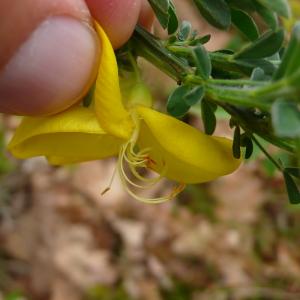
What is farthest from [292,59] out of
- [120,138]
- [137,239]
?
[137,239]

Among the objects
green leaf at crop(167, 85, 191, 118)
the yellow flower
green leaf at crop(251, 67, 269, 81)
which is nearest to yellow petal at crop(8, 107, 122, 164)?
the yellow flower

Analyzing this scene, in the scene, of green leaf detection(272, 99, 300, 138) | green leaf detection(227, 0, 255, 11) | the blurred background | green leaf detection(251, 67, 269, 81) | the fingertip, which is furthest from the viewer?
the blurred background

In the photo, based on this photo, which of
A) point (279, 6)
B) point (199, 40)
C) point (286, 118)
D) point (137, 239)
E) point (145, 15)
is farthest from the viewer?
point (137, 239)

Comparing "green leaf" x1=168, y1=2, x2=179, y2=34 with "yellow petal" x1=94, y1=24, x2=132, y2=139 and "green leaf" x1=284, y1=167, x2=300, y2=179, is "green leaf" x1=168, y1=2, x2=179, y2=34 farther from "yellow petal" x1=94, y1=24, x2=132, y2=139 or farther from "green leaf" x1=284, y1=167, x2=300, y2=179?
"green leaf" x1=284, y1=167, x2=300, y2=179

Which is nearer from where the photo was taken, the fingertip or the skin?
the skin

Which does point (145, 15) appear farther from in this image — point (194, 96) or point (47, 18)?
point (194, 96)

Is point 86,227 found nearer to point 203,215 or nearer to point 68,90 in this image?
point 203,215
